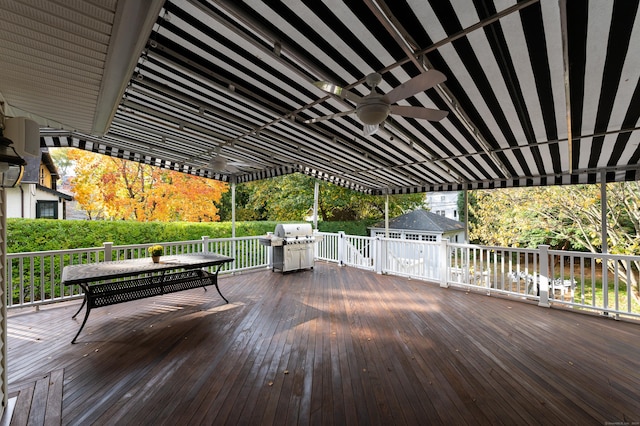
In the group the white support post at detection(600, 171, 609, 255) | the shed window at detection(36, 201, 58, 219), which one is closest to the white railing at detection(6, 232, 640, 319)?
the white support post at detection(600, 171, 609, 255)

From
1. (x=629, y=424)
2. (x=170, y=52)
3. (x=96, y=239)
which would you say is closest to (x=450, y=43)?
(x=170, y=52)

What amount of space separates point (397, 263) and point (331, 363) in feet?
14.8

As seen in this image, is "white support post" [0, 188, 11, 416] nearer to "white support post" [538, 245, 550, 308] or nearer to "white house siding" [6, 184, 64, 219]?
"white support post" [538, 245, 550, 308]

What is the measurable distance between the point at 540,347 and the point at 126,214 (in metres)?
11.6

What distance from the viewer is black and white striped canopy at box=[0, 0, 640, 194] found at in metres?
2.01

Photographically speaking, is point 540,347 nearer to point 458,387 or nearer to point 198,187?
point 458,387

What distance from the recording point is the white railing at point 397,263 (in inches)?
163

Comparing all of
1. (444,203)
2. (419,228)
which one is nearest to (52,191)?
(419,228)

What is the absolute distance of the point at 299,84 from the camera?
3.16m

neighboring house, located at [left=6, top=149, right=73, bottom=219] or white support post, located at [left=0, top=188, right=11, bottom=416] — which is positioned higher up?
neighboring house, located at [left=6, top=149, right=73, bottom=219]

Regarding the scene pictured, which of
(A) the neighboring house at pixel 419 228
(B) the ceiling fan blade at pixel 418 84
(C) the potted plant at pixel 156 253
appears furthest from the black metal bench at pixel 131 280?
(A) the neighboring house at pixel 419 228

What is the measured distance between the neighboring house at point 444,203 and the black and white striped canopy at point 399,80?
20.1m

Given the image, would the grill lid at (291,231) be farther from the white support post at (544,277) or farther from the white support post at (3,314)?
the white support post at (3,314)

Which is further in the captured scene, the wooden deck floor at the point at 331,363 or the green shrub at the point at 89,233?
the green shrub at the point at 89,233
